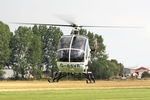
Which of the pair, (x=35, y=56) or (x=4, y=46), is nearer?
(x=4, y=46)

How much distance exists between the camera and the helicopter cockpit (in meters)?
35.4

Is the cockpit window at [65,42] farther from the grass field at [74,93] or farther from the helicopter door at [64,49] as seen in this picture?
the grass field at [74,93]

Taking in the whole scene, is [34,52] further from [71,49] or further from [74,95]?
[74,95]

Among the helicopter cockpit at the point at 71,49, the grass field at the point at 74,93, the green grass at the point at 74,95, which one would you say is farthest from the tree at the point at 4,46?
the green grass at the point at 74,95

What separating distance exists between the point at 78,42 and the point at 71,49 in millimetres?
1246

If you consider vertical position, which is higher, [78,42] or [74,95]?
[78,42]

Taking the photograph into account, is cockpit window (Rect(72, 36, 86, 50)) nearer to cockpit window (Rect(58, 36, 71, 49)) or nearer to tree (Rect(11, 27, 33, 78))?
cockpit window (Rect(58, 36, 71, 49))

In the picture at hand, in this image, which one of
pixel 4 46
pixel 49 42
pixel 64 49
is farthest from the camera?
pixel 49 42

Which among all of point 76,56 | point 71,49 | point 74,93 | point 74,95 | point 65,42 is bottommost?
point 74,95

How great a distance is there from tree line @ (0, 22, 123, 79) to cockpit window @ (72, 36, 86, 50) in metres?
53.6

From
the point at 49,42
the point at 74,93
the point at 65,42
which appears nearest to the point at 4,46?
the point at 49,42

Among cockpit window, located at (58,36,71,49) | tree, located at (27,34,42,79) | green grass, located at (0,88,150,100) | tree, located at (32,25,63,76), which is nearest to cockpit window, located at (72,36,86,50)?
cockpit window, located at (58,36,71,49)

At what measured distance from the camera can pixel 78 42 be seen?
36.2 m

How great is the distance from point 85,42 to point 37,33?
215ft
